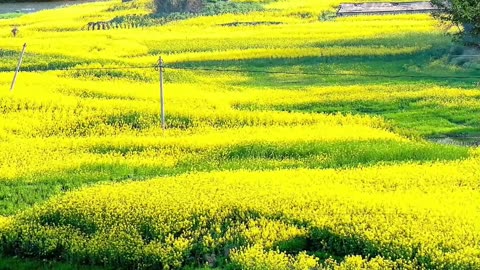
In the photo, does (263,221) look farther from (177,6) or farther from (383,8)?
(177,6)

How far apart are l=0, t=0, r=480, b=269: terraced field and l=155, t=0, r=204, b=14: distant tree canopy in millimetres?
25513

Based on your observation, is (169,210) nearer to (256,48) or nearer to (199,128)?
(199,128)

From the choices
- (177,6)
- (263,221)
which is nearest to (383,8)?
(177,6)

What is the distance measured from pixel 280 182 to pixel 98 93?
A: 46.8ft

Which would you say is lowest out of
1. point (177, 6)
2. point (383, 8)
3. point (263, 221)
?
point (383, 8)

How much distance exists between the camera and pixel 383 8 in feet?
213

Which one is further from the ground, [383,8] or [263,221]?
[263,221]

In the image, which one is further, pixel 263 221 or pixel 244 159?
pixel 244 159

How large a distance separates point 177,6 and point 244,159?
5001 centimetres

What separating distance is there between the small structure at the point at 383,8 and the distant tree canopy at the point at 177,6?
12807mm

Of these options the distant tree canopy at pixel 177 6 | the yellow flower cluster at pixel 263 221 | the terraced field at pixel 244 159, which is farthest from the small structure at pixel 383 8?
the yellow flower cluster at pixel 263 221

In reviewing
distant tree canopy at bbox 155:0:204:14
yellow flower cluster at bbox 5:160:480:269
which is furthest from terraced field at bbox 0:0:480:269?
distant tree canopy at bbox 155:0:204:14

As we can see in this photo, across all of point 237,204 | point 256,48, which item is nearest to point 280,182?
point 237,204

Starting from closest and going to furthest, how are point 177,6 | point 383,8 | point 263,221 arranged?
point 263,221, point 383,8, point 177,6
